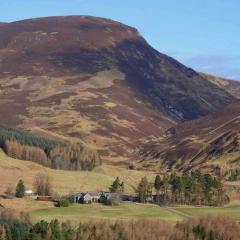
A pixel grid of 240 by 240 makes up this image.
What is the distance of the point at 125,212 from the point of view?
161 m

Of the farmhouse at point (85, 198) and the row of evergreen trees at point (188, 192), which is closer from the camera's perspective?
the farmhouse at point (85, 198)

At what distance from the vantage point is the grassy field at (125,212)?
14975cm

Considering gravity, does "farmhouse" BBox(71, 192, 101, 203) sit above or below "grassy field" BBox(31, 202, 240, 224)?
above

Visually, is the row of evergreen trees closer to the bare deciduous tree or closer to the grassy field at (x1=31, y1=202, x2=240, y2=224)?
the grassy field at (x1=31, y1=202, x2=240, y2=224)

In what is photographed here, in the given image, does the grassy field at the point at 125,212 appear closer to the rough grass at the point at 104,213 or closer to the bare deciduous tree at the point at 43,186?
the rough grass at the point at 104,213

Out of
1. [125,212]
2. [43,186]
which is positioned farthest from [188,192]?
[43,186]

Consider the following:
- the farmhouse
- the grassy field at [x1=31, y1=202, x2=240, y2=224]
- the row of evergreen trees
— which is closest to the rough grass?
the grassy field at [x1=31, y1=202, x2=240, y2=224]

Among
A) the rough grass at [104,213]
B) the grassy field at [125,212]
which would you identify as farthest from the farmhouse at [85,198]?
the grassy field at [125,212]

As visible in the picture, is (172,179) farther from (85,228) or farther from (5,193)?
(85,228)

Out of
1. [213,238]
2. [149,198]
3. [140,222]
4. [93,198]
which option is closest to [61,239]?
[140,222]

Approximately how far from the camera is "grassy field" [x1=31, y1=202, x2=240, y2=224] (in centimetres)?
14975

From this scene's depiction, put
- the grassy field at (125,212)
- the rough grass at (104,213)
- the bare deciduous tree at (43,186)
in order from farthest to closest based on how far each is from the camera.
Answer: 1. the bare deciduous tree at (43,186)
2. the grassy field at (125,212)
3. the rough grass at (104,213)

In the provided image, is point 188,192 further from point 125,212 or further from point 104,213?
point 104,213

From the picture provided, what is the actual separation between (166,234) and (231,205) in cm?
6022
